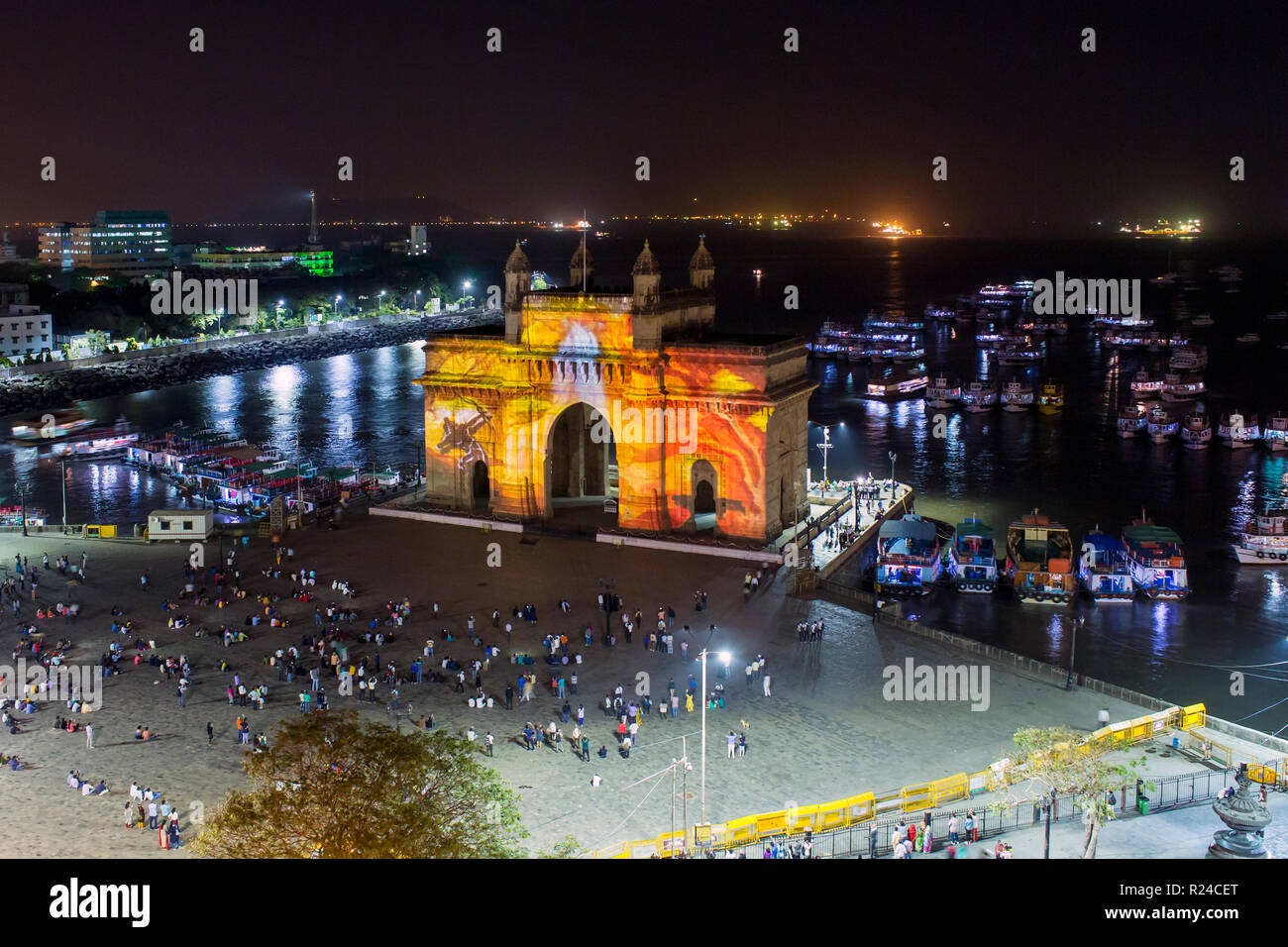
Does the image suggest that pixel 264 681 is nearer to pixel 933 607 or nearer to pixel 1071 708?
pixel 1071 708

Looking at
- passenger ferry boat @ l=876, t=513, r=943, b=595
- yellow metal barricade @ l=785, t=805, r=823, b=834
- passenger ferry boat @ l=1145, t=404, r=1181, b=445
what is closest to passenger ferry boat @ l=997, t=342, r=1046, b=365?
passenger ferry boat @ l=1145, t=404, r=1181, b=445

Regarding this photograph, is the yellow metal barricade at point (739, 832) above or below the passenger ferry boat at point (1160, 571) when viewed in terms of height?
below

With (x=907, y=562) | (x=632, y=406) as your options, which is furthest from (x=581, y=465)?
(x=907, y=562)

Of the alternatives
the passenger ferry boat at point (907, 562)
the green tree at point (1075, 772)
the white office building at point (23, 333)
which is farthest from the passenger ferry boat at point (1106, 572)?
the white office building at point (23, 333)

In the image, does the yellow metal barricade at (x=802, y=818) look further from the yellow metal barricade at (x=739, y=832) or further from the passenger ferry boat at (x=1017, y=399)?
the passenger ferry boat at (x=1017, y=399)

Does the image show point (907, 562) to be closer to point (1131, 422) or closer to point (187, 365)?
point (1131, 422)
